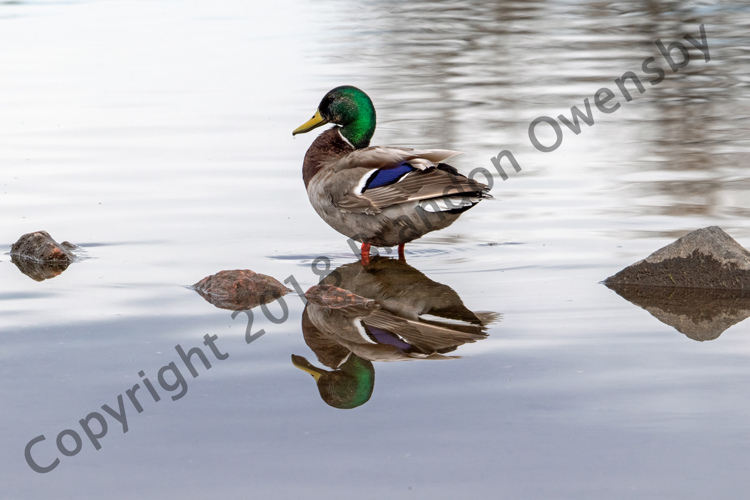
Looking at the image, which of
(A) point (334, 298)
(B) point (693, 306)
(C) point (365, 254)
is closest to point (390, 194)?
(C) point (365, 254)

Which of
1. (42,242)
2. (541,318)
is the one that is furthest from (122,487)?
(42,242)

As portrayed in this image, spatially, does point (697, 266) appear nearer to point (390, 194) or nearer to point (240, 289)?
point (390, 194)

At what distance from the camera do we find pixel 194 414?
13.8ft

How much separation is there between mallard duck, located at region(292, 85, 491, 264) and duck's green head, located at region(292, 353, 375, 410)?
1.71 metres

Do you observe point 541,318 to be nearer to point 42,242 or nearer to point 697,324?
point 697,324

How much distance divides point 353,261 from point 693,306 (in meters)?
2.17

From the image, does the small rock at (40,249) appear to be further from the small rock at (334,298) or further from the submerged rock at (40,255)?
the small rock at (334,298)

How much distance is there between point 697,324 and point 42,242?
3.79m

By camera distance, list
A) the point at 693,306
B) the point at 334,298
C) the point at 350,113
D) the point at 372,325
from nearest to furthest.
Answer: the point at 372,325 → the point at 693,306 → the point at 334,298 → the point at 350,113

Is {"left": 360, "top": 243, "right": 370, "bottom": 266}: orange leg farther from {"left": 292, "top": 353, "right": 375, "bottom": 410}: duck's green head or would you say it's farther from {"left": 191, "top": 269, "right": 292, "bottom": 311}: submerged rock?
{"left": 292, "top": 353, "right": 375, "bottom": 410}: duck's green head

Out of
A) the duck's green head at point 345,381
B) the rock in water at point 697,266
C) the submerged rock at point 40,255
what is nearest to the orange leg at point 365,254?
the rock in water at point 697,266

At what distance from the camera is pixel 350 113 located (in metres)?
7.37

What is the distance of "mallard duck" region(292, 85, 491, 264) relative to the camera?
6.33 meters

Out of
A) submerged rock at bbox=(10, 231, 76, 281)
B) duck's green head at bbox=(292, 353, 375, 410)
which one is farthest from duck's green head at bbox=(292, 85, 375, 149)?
duck's green head at bbox=(292, 353, 375, 410)
